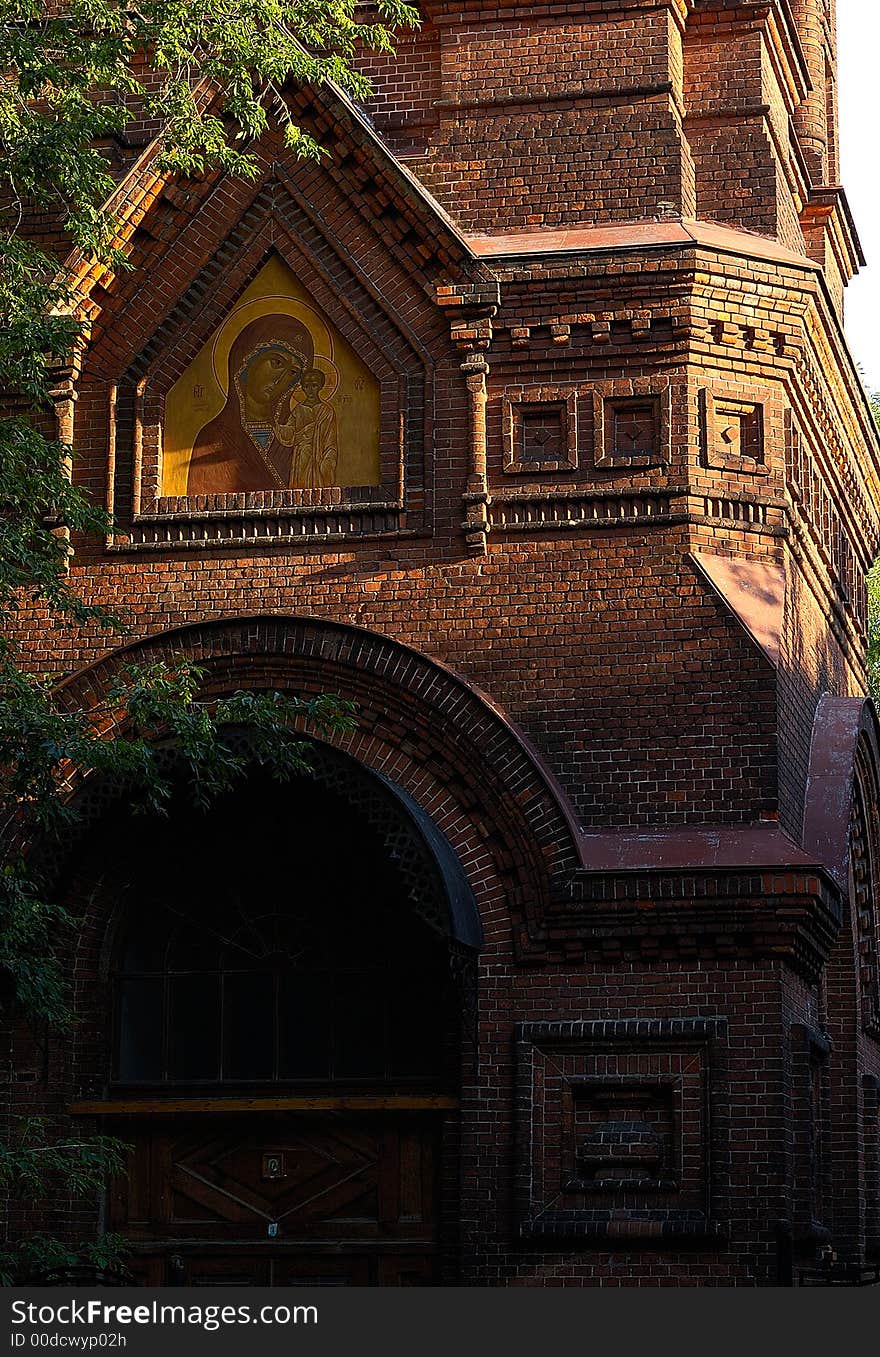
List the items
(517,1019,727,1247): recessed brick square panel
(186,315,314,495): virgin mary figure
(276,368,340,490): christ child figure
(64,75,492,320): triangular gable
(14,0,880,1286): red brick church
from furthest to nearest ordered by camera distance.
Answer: (186,315,314,495): virgin mary figure → (276,368,340,490): christ child figure → (64,75,492,320): triangular gable → (14,0,880,1286): red brick church → (517,1019,727,1247): recessed brick square panel

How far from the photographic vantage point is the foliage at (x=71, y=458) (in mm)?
11250

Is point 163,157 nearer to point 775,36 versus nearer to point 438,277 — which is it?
point 438,277

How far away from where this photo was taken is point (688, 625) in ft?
41.9

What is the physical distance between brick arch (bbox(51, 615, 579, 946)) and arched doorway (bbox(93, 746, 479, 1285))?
0.94 feet

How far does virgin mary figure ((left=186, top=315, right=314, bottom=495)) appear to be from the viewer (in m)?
13.7

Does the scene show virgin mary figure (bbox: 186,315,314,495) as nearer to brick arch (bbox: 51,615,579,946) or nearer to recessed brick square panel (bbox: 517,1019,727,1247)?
brick arch (bbox: 51,615,579,946)

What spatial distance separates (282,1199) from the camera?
514 inches

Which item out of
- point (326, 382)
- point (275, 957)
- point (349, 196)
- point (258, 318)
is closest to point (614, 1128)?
point (275, 957)

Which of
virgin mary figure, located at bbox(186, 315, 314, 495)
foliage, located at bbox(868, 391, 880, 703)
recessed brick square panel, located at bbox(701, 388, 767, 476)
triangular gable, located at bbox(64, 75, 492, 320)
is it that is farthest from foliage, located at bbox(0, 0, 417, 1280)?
foliage, located at bbox(868, 391, 880, 703)

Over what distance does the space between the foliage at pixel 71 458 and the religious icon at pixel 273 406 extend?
31.0 inches

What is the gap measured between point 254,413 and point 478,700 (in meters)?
2.55

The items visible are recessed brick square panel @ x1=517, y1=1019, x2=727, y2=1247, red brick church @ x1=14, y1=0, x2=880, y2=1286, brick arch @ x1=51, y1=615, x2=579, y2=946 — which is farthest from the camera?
brick arch @ x1=51, y1=615, x2=579, y2=946

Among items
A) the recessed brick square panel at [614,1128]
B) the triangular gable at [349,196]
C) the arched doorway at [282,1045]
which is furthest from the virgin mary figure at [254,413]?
the recessed brick square panel at [614,1128]

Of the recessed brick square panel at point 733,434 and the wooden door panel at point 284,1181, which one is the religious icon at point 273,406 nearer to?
the recessed brick square panel at point 733,434
